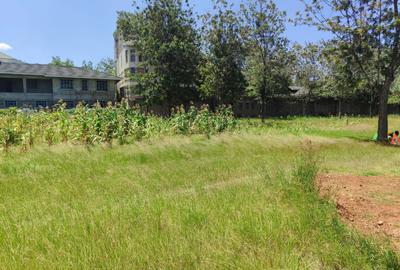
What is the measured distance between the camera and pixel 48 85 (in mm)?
43406

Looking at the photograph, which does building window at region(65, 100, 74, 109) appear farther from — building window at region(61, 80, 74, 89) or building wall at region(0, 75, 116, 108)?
building window at region(61, 80, 74, 89)

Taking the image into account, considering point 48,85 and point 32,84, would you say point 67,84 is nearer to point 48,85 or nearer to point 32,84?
point 48,85

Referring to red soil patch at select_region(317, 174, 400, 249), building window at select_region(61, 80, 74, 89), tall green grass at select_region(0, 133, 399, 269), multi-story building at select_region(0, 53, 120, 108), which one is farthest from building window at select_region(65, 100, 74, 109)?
red soil patch at select_region(317, 174, 400, 249)

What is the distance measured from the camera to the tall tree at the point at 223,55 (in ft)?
101

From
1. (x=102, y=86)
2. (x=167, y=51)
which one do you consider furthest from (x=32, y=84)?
(x=167, y=51)

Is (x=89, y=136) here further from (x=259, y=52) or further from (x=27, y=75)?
(x=27, y=75)

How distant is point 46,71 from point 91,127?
35.7m

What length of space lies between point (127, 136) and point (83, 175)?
168 inches

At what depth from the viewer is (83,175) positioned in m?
7.74

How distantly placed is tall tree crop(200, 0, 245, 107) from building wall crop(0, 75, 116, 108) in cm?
1749

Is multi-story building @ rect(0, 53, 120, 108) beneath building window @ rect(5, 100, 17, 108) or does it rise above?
above

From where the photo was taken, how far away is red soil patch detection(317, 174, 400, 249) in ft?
15.5

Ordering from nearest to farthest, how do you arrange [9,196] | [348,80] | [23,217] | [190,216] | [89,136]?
[190,216], [23,217], [9,196], [89,136], [348,80]

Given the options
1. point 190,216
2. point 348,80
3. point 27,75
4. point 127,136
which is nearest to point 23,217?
point 190,216
